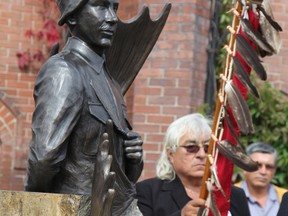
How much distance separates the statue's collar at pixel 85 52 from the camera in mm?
4555

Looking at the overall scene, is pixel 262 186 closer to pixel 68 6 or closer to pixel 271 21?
pixel 271 21

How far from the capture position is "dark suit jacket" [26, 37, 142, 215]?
4.28 meters

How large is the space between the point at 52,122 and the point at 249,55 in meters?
1.59

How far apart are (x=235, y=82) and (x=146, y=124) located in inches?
140

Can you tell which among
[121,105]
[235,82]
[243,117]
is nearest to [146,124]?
[235,82]

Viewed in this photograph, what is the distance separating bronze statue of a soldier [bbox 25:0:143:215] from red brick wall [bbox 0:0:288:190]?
16.0ft

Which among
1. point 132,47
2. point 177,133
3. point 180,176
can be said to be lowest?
point 180,176

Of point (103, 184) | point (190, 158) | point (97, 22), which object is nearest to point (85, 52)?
point (97, 22)

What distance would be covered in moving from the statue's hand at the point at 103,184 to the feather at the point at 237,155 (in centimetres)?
131

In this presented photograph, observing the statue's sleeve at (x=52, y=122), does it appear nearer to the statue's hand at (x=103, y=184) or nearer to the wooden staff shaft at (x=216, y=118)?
the statue's hand at (x=103, y=184)

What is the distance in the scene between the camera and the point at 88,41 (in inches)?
180

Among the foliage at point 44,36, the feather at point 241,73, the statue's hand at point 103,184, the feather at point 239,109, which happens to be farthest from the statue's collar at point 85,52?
the foliage at point 44,36

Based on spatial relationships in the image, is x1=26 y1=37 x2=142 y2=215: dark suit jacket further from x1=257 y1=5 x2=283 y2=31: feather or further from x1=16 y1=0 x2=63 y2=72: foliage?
x1=16 y1=0 x2=63 y2=72: foliage

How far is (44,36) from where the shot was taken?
414 inches
